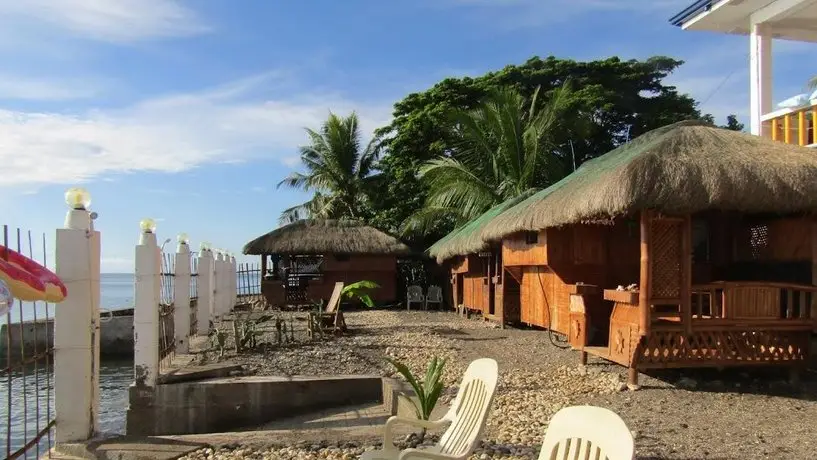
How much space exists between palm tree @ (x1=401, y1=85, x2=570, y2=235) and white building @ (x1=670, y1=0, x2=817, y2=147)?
6.69 meters

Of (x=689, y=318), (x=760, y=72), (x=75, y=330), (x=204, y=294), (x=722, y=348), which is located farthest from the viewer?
(x=204, y=294)

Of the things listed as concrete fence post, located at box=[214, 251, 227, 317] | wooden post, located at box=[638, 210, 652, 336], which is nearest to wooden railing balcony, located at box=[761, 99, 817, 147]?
wooden post, located at box=[638, 210, 652, 336]

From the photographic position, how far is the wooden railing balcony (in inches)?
365

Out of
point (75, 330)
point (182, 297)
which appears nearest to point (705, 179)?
point (75, 330)

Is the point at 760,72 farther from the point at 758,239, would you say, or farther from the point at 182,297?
the point at 182,297

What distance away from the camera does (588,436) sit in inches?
108

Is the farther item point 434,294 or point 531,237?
point 434,294

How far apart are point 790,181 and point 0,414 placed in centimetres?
1177

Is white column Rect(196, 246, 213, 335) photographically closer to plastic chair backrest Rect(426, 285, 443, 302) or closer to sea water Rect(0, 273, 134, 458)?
sea water Rect(0, 273, 134, 458)

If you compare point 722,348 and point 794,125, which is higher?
point 794,125

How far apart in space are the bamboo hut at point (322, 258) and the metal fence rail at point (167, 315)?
12.2 meters

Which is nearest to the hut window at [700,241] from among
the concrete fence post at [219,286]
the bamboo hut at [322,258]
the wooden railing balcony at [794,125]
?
the wooden railing balcony at [794,125]

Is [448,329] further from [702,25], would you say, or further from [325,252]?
[325,252]

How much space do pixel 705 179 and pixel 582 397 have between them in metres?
2.57
